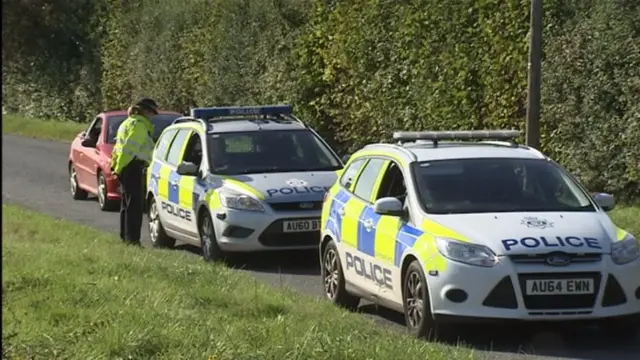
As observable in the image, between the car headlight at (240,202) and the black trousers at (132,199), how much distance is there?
1692mm

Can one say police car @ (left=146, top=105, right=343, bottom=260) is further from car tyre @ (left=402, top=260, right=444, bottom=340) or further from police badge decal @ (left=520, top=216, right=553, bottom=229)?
police badge decal @ (left=520, top=216, right=553, bottom=229)

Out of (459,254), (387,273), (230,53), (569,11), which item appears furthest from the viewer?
(230,53)

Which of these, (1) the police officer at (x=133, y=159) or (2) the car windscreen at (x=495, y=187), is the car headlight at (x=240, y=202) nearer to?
(1) the police officer at (x=133, y=159)

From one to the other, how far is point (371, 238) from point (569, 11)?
783 centimetres

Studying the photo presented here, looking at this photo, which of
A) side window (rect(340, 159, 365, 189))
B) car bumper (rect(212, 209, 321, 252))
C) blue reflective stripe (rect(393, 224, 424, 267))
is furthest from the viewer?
car bumper (rect(212, 209, 321, 252))

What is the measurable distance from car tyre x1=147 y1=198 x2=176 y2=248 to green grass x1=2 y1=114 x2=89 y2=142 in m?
21.1

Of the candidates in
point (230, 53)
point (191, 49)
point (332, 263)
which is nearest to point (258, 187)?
point (332, 263)

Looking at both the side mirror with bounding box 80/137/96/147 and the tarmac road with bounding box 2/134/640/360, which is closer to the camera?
the tarmac road with bounding box 2/134/640/360

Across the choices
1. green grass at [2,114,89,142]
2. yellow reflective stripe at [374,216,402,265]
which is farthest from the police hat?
green grass at [2,114,89,142]

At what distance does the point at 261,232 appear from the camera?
44.1 ft

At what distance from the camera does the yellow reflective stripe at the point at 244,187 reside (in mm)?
13586

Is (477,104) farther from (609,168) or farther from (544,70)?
(609,168)

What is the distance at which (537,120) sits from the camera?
16.0 m

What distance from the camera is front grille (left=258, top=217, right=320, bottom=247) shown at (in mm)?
13445
